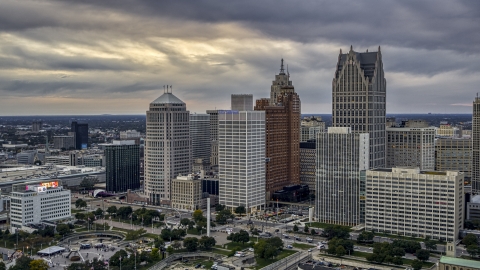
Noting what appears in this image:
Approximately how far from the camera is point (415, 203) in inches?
6398

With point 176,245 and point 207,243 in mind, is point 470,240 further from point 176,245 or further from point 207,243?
point 176,245

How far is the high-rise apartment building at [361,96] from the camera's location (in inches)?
7456

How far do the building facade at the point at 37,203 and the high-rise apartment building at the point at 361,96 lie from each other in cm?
10253

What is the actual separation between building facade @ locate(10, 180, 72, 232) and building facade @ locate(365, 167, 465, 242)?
10678 cm

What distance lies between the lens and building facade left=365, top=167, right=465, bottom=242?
517ft

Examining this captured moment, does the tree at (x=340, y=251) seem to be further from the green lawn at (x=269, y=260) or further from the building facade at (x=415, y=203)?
the building facade at (x=415, y=203)

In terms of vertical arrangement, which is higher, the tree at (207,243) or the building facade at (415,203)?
the building facade at (415,203)

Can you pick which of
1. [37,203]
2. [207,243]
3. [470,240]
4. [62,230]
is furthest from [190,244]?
[470,240]

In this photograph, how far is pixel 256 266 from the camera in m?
140

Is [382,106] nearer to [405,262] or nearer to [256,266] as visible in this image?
[405,262]

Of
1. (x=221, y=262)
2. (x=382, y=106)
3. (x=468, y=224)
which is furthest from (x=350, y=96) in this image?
(x=221, y=262)

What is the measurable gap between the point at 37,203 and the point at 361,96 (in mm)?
118401

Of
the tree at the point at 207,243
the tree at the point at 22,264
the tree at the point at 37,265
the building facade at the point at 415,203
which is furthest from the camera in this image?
the building facade at the point at 415,203

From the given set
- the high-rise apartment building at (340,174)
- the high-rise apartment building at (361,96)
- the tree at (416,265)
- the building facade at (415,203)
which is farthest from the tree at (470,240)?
the high-rise apartment building at (361,96)
